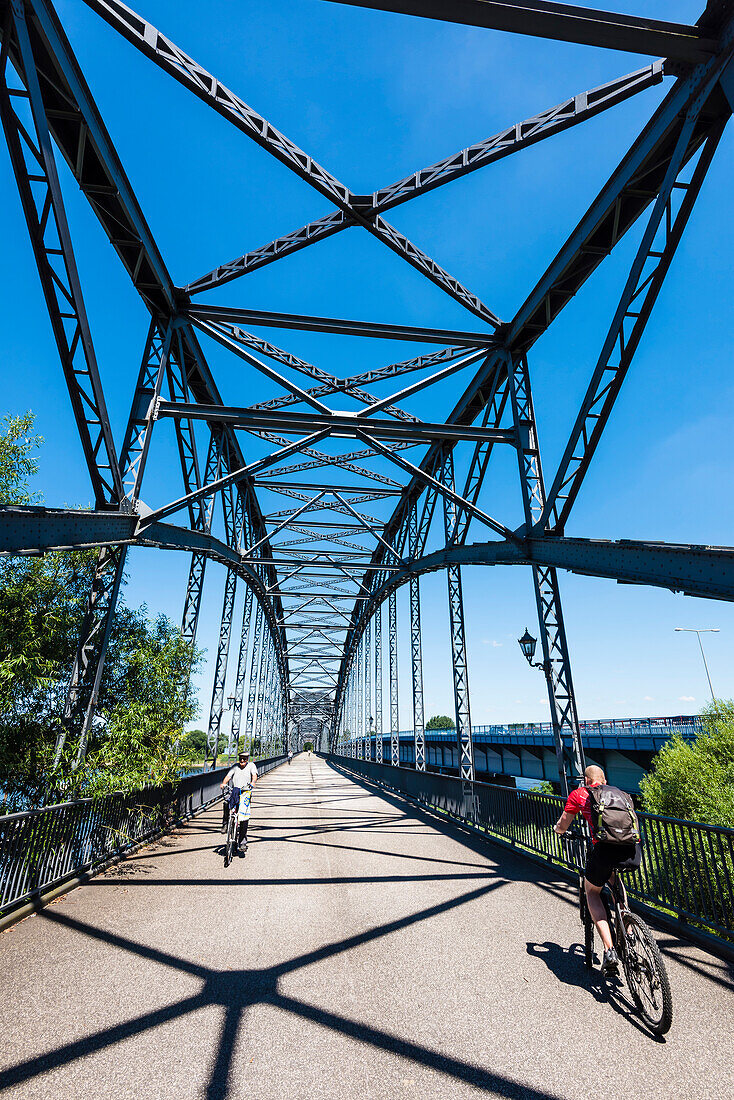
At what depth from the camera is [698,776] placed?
2217cm

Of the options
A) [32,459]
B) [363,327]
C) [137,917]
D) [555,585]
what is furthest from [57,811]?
[363,327]

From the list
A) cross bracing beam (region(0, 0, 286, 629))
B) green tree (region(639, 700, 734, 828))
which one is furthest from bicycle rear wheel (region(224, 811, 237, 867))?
green tree (region(639, 700, 734, 828))

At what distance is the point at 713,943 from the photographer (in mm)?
5035

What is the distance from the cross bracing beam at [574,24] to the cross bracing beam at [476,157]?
207 centimetres

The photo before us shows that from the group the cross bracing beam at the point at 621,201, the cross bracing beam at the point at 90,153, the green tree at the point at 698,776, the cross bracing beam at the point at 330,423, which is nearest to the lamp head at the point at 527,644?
the cross bracing beam at the point at 330,423

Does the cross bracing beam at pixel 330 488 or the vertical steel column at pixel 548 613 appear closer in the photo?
the vertical steel column at pixel 548 613

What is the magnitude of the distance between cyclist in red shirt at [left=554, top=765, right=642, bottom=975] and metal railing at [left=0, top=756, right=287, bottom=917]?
5.94m

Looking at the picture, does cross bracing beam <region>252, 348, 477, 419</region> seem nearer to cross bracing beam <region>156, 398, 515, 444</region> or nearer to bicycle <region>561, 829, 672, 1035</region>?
cross bracing beam <region>156, 398, 515, 444</region>

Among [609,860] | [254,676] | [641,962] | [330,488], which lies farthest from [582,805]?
[254,676]

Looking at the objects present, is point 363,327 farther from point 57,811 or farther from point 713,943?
point 713,943

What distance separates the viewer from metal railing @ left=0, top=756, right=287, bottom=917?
5.82 m

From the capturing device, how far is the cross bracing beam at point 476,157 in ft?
24.3

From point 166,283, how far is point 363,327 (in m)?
4.13

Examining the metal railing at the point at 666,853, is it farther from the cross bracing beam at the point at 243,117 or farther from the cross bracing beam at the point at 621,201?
the cross bracing beam at the point at 243,117
